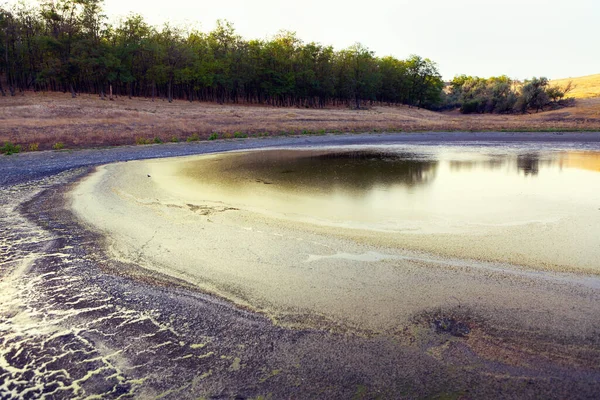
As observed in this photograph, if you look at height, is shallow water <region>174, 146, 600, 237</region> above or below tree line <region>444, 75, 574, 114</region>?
below

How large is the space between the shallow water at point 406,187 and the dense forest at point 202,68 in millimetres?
42523

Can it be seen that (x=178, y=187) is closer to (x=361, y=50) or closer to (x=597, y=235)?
(x=597, y=235)

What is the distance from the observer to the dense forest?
5238cm

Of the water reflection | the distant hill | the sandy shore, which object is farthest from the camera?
the distant hill

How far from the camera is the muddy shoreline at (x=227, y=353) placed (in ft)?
12.8

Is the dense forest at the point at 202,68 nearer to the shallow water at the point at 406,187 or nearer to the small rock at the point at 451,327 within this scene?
the shallow water at the point at 406,187

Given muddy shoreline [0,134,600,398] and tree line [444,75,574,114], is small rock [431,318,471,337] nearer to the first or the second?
muddy shoreline [0,134,600,398]

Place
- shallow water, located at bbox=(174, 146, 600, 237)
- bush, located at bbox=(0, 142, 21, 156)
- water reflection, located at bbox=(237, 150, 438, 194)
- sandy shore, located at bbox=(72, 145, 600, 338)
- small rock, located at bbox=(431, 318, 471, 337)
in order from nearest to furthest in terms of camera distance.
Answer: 1. small rock, located at bbox=(431, 318, 471, 337)
2. sandy shore, located at bbox=(72, 145, 600, 338)
3. shallow water, located at bbox=(174, 146, 600, 237)
4. water reflection, located at bbox=(237, 150, 438, 194)
5. bush, located at bbox=(0, 142, 21, 156)

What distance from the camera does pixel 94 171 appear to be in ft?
55.8

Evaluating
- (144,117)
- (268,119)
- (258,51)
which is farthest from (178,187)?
(258,51)

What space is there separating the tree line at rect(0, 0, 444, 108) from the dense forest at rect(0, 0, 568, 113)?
0.16 m

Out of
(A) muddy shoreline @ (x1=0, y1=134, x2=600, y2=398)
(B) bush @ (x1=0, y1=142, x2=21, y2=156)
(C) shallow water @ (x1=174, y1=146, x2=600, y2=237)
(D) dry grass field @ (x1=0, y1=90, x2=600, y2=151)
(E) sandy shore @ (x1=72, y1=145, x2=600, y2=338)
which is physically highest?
(D) dry grass field @ (x1=0, y1=90, x2=600, y2=151)

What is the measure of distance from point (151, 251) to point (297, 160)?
13727mm

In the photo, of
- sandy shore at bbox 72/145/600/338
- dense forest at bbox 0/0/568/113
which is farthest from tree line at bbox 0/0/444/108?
sandy shore at bbox 72/145/600/338
